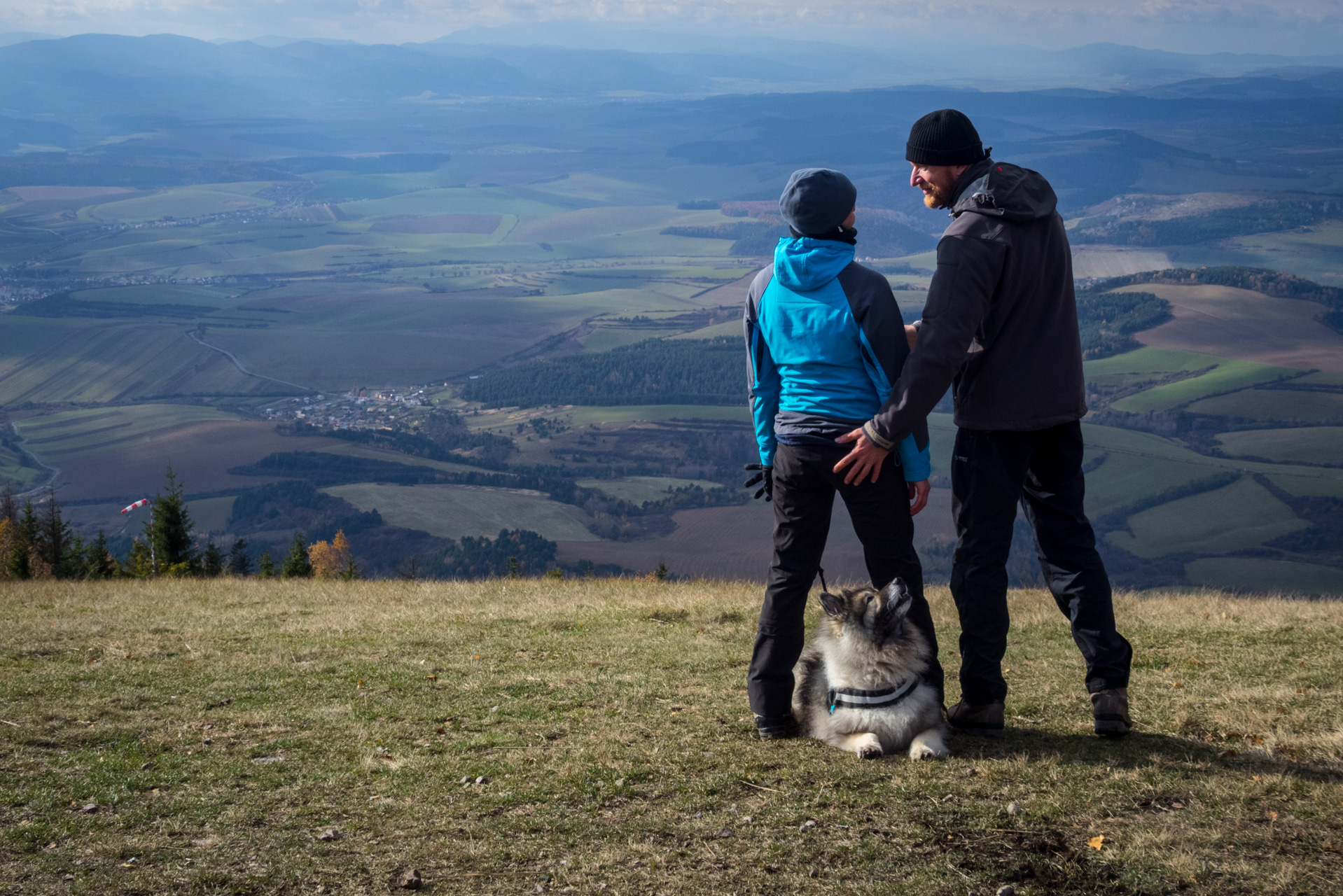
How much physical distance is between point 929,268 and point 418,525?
419ft

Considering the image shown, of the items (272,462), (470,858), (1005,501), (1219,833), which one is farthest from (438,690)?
(272,462)

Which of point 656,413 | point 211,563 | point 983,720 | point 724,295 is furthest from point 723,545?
point 724,295

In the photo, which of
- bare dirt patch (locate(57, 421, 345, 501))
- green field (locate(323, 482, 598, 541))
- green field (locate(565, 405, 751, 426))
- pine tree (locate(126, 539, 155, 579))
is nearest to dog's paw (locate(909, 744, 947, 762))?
pine tree (locate(126, 539, 155, 579))

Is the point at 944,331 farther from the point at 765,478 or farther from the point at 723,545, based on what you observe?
the point at 723,545

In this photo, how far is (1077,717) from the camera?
216 inches

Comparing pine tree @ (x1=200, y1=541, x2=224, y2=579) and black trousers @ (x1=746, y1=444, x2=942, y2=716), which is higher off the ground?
black trousers @ (x1=746, y1=444, x2=942, y2=716)

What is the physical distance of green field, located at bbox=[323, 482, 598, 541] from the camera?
7122cm

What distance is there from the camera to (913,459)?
462 centimetres

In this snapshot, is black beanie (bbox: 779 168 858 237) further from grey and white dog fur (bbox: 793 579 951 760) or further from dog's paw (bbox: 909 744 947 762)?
dog's paw (bbox: 909 744 947 762)

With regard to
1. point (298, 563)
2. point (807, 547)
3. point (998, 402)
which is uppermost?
point (998, 402)

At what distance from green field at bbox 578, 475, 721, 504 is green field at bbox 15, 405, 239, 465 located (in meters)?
50.3

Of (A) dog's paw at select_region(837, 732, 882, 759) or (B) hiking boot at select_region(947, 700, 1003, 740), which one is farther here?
(B) hiking boot at select_region(947, 700, 1003, 740)

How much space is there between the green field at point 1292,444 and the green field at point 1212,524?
9275 millimetres

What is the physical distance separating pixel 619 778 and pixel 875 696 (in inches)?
52.2
